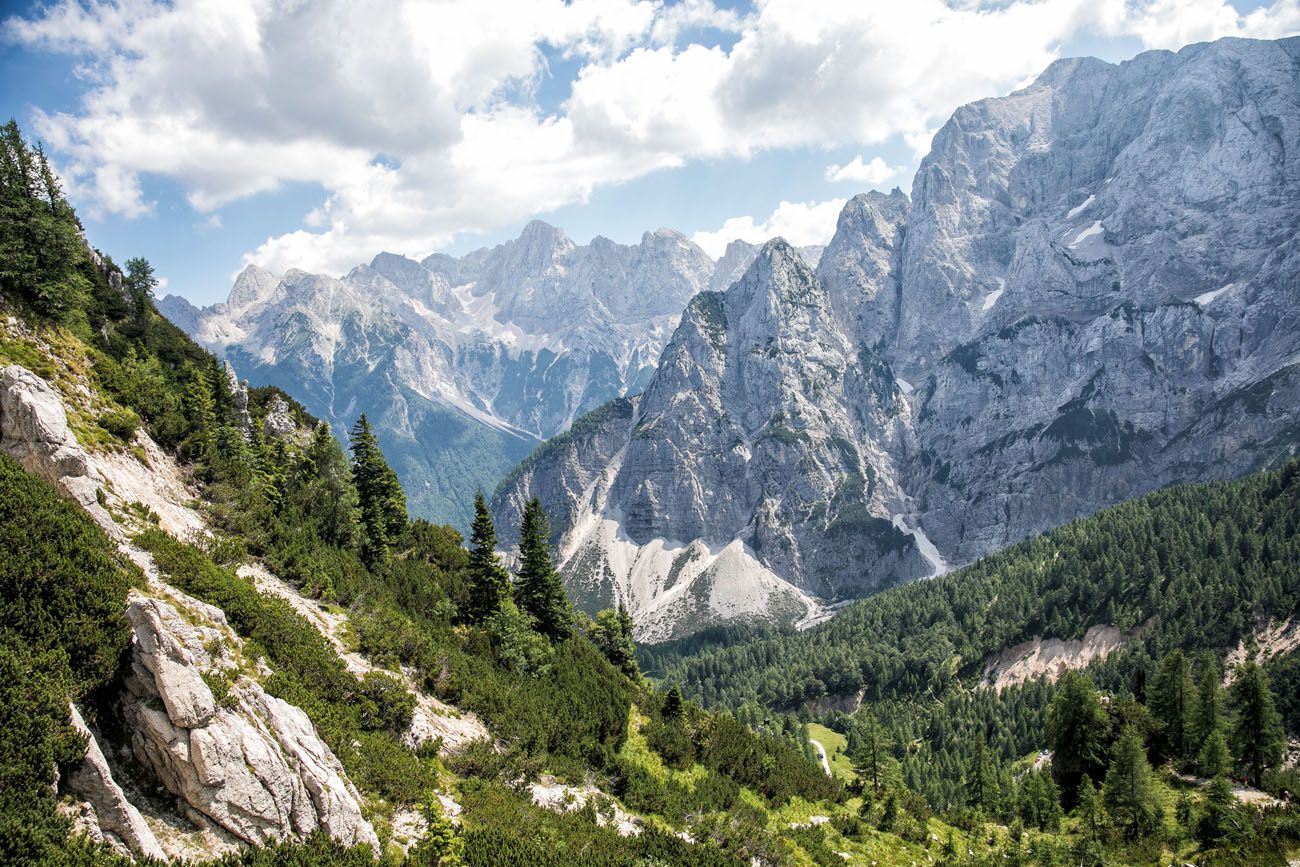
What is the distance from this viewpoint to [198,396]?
167ft

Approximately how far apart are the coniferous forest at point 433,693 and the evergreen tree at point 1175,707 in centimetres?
25

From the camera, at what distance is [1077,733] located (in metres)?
66.4

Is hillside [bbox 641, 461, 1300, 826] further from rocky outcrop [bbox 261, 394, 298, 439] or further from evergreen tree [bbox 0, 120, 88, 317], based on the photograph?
evergreen tree [bbox 0, 120, 88, 317]

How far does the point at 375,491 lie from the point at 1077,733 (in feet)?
223

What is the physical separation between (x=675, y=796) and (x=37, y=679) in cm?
3006

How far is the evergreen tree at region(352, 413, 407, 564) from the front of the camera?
52.1 meters

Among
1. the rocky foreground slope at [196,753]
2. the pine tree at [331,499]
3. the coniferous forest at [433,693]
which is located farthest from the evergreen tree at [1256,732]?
the pine tree at [331,499]

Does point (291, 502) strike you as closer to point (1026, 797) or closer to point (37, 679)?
point (37, 679)

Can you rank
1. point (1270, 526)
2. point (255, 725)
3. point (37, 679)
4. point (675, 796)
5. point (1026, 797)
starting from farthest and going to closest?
point (1270, 526) < point (1026, 797) < point (675, 796) < point (255, 725) < point (37, 679)

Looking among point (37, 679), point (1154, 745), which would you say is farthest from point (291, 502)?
point (1154, 745)

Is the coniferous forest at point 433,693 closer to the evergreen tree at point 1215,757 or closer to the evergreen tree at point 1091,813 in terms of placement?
the evergreen tree at point 1215,757

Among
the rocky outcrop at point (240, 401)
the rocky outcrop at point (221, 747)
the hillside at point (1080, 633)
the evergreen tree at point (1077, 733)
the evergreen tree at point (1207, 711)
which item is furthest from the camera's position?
the hillside at point (1080, 633)

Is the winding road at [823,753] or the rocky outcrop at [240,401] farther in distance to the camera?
the winding road at [823,753]

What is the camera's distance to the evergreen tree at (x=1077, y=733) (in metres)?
64.9
